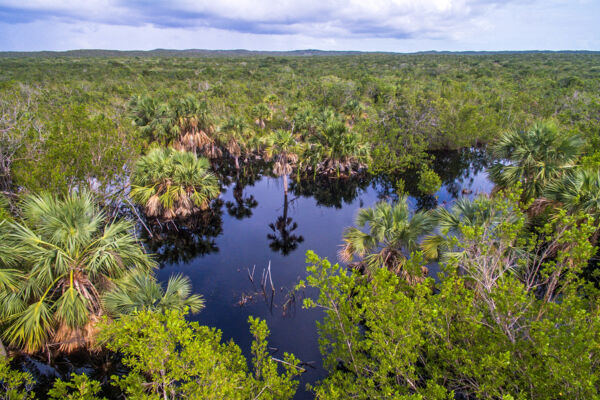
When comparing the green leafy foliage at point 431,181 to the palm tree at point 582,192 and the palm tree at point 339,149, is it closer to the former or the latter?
the palm tree at point 339,149

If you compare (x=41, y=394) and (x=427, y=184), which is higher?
(x=427, y=184)

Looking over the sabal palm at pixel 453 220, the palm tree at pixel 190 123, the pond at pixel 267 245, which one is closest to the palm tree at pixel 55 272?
the pond at pixel 267 245

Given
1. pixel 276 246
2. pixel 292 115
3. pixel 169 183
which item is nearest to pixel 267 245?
pixel 276 246

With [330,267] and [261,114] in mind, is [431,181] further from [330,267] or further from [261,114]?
[261,114]

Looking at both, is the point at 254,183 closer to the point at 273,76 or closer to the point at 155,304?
the point at 155,304

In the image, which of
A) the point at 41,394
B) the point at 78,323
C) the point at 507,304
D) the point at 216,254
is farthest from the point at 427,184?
the point at 41,394

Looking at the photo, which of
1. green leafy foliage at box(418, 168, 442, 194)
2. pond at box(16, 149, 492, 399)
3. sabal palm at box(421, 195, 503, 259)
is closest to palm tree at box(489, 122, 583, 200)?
sabal palm at box(421, 195, 503, 259)

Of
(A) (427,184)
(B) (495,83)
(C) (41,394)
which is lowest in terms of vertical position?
(C) (41,394)
